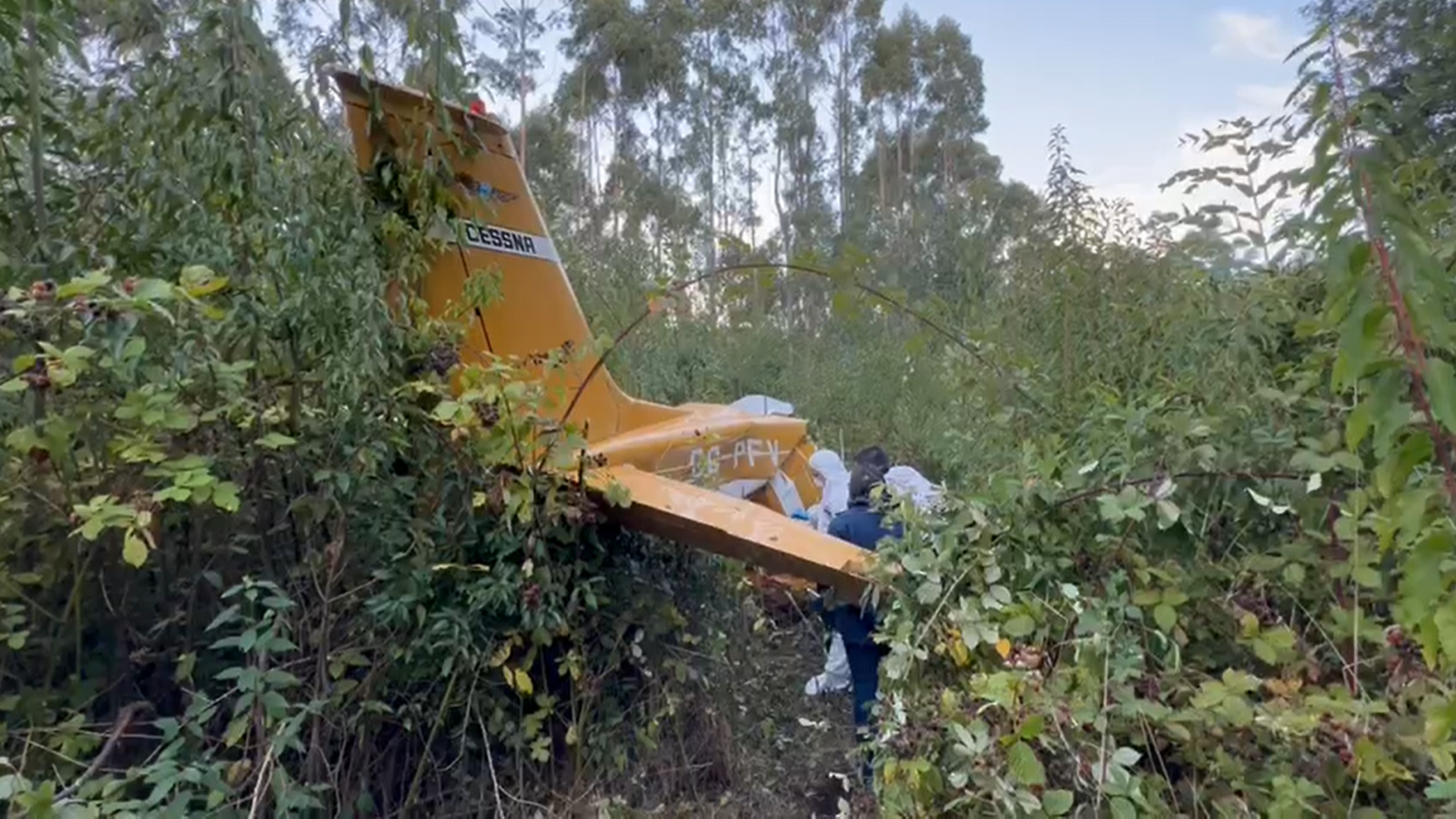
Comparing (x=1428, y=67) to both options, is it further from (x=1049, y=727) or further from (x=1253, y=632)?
(x=1049, y=727)

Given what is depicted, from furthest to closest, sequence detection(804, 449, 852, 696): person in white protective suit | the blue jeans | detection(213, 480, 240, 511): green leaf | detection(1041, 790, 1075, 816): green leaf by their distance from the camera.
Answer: detection(804, 449, 852, 696): person in white protective suit
the blue jeans
detection(213, 480, 240, 511): green leaf
detection(1041, 790, 1075, 816): green leaf

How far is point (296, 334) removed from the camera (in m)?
2.52

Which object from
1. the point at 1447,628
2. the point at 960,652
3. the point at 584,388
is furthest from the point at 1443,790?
the point at 584,388

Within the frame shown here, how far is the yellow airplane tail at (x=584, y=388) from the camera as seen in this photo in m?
2.95

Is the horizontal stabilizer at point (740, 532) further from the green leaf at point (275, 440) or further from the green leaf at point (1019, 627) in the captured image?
the green leaf at point (275, 440)

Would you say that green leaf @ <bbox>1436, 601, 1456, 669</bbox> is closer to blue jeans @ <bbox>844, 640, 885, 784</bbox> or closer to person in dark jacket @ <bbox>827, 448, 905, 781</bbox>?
person in dark jacket @ <bbox>827, 448, 905, 781</bbox>

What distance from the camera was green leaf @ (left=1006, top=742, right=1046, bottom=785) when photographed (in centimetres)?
195

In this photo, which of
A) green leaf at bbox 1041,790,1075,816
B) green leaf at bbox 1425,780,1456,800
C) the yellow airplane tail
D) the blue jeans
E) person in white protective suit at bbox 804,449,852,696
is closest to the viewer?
green leaf at bbox 1425,780,1456,800

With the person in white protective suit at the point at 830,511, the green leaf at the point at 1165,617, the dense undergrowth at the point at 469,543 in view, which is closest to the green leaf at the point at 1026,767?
the dense undergrowth at the point at 469,543

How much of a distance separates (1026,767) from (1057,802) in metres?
0.09

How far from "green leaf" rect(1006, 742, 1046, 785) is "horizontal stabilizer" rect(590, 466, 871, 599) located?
3.03ft

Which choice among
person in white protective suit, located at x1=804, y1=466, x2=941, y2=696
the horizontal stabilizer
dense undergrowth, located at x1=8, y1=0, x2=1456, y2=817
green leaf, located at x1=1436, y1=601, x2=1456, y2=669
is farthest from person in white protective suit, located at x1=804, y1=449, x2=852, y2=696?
green leaf, located at x1=1436, y1=601, x2=1456, y2=669

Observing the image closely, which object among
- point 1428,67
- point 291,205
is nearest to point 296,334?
point 291,205

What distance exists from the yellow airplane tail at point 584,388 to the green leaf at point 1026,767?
0.89m
